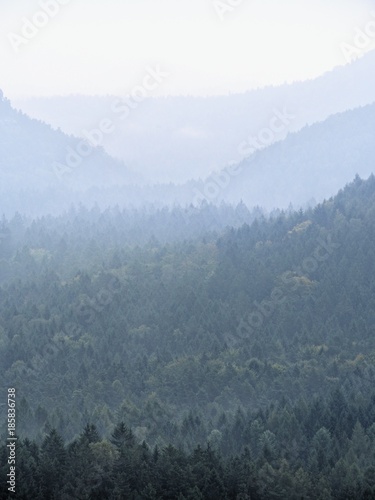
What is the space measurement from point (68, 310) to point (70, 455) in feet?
335

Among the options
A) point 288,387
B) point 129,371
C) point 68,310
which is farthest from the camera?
point 68,310

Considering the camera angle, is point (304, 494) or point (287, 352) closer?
point (304, 494)

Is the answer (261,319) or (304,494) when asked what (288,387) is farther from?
(304,494)

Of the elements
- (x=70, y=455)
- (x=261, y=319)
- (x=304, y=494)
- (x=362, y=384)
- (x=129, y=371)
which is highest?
(x=261, y=319)

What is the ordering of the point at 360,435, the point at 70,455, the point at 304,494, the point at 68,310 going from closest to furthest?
the point at 304,494 < the point at 70,455 < the point at 360,435 < the point at 68,310

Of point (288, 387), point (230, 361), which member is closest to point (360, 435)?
point (288, 387)

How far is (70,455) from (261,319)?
9461cm

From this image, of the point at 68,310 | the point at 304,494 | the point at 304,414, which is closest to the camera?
the point at 304,494

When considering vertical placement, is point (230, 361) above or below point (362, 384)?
above

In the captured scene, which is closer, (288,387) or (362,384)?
(362,384)

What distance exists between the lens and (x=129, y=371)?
164 m

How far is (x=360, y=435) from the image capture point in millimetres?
108562

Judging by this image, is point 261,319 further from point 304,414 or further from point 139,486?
point 139,486

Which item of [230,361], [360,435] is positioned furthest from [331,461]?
[230,361]
